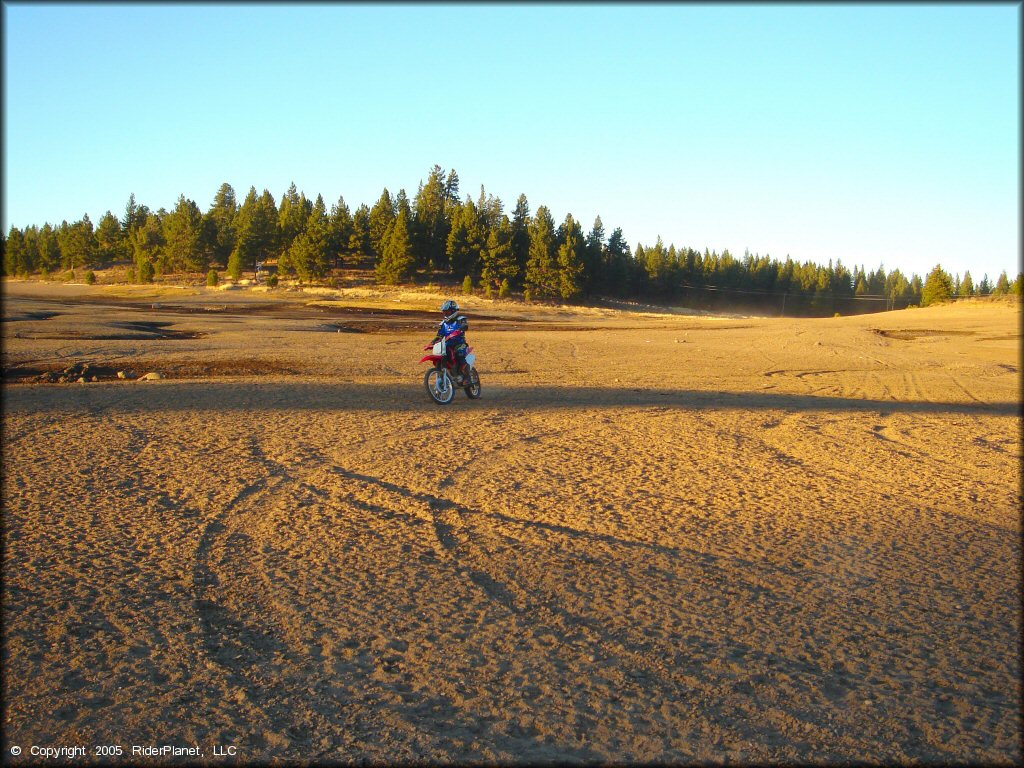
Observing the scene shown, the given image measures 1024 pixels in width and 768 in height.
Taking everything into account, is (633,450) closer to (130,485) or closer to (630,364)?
(130,485)

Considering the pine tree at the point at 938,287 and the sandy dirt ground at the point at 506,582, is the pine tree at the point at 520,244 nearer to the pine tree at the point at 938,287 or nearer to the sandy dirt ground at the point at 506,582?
the pine tree at the point at 938,287

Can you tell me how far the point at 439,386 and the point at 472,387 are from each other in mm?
757

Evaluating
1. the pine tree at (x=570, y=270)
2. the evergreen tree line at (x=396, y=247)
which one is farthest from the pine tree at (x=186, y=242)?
the pine tree at (x=570, y=270)

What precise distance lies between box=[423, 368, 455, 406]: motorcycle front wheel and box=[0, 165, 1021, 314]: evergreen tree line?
55.0 metres

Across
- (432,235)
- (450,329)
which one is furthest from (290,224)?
(450,329)

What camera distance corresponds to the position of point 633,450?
8.32 meters

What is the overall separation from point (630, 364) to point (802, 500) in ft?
40.1

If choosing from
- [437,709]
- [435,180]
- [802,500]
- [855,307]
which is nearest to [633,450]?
[802,500]

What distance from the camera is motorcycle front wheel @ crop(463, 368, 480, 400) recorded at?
478 inches

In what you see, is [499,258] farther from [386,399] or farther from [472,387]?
→ [386,399]

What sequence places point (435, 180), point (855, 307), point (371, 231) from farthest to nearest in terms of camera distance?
point (855, 307) → point (435, 180) → point (371, 231)

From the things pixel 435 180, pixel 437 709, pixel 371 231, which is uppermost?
pixel 435 180

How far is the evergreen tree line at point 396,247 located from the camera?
2808 inches

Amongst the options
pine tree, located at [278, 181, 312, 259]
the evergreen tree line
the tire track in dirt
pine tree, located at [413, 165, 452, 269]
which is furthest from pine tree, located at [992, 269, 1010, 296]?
pine tree, located at [278, 181, 312, 259]
